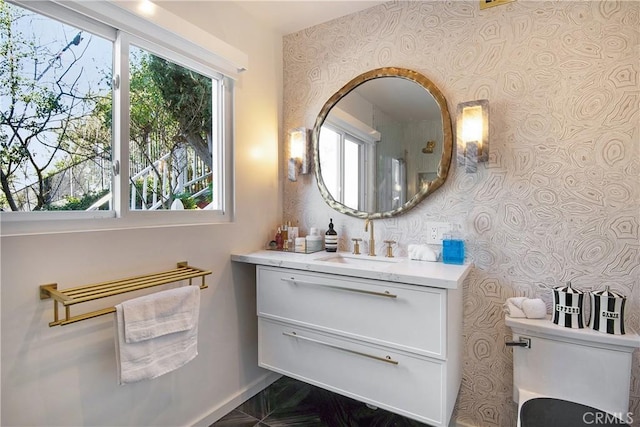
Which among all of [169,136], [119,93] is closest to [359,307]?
[169,136]

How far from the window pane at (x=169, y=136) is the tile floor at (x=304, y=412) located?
49.0 inches

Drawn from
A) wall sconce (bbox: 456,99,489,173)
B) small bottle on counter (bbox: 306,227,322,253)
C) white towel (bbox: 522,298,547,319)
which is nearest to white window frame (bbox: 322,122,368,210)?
small bottle on counter (bbox: 306,227,322,253)

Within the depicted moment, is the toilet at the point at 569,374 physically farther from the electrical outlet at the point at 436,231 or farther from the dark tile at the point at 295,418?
the dark tile at the point at 295,418

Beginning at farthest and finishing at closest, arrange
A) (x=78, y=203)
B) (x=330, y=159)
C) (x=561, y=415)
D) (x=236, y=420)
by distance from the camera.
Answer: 1. (x=330, y=159)
2. (x=236, y=420)
3. (x=78, y=203)
4. (x=561, y=415)

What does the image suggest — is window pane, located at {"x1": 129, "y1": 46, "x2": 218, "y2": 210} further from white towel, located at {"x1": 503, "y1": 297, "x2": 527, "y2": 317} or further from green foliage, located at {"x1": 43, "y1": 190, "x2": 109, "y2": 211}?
white towel, located at {"x1": 503, "y1": 297, "x2": 527, "y2": 317}

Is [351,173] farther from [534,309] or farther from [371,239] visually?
[534,309]

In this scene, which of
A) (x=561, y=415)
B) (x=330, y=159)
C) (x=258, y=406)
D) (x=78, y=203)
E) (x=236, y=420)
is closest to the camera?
(x=561, y=415)

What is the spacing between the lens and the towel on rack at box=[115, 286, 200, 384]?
1269 millimetres

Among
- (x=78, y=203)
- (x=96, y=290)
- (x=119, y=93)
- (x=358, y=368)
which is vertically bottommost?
(x=358, y=368)

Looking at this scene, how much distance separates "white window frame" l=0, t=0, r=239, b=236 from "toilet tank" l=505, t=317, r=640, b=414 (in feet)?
5.56

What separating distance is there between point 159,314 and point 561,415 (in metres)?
1.60

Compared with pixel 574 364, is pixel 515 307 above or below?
above

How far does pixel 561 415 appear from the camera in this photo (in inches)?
46.3

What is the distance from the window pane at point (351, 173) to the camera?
2.02 m
